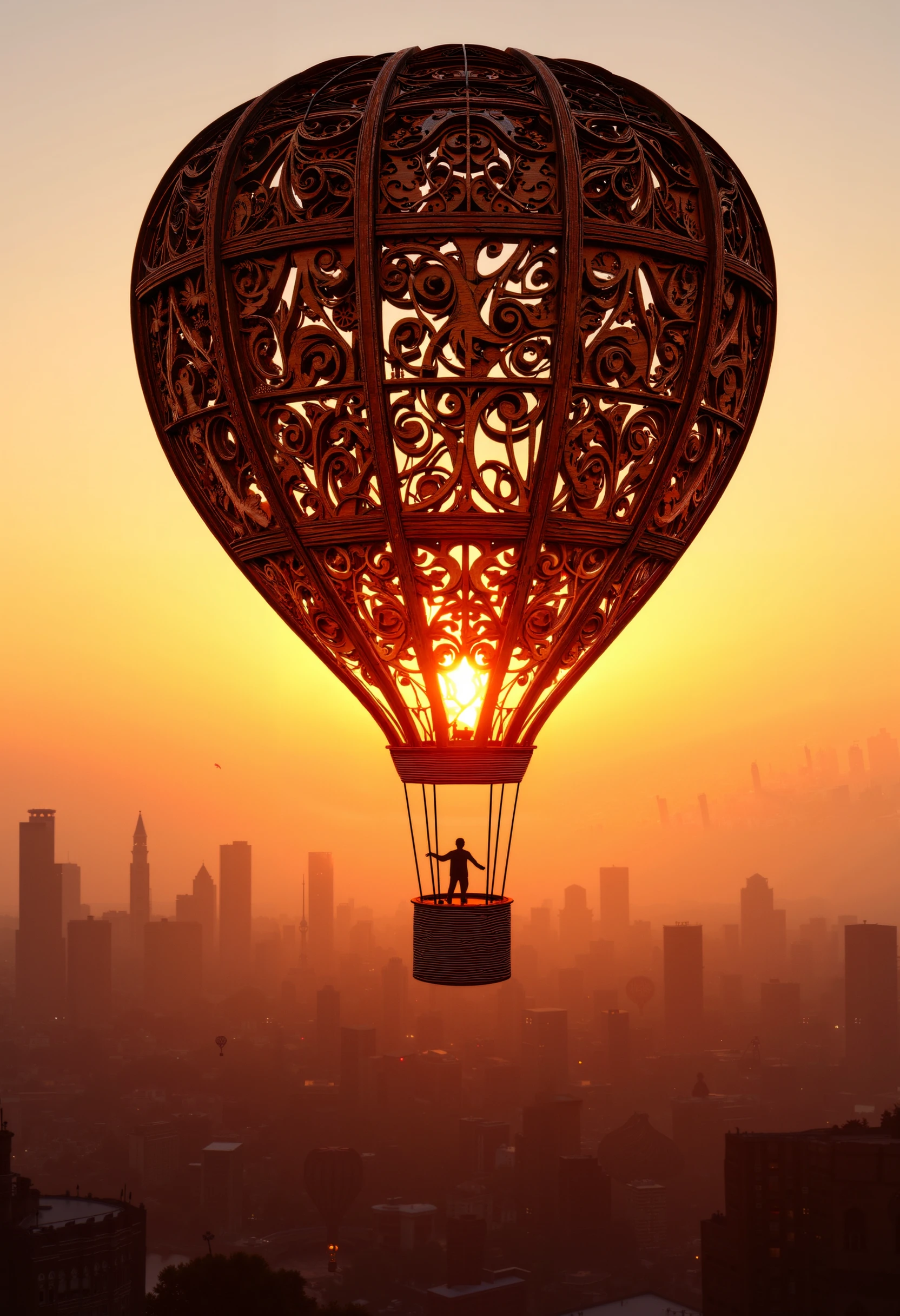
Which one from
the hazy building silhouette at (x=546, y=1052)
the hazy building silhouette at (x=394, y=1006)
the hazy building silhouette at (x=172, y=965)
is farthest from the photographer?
the hazy building silhouette at (x=172, y=965)

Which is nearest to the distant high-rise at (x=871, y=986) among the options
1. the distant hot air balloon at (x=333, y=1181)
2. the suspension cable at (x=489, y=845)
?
the distant hot air balloon at (x=333, y=1181)

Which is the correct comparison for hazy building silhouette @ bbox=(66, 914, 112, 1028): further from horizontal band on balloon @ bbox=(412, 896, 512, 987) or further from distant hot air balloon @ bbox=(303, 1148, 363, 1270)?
horizontal band on balloon @ bbox=(412, 896, 512, 987)

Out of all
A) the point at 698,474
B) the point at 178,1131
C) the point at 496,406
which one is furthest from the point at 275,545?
the point at 178,1131

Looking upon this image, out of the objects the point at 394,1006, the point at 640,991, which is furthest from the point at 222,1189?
the point at 640,991

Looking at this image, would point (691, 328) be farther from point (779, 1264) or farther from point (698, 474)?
point (779, 1264)

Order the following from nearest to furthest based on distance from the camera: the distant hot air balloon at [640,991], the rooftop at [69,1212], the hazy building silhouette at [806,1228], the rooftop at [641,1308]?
the hazy building silhouette at [806,1228] → the rooftop at [69,1212] → the rooftop at [641,1308] → the distant hot air balloon at [640,991]

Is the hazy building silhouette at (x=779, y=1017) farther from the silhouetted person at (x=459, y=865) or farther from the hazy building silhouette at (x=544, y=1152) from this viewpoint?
the silhouetted person at (x=459, y=865)

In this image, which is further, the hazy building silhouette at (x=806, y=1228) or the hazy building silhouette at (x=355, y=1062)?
the hazy building silhouette at (x=355, y=1062)
